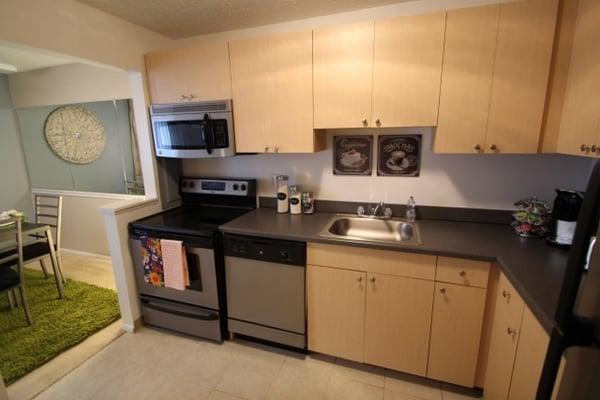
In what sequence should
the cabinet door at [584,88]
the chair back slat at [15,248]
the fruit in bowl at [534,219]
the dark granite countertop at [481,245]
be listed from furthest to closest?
the chair back slat at [15,248] < the fruit in bowl at [534,219] < the cabinet door at [584,88] < the dark granite countertop at [481,245]

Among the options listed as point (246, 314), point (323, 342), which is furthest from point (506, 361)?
point (246, 314)

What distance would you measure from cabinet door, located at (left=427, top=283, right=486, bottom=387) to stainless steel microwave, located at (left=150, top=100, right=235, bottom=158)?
1716 mm

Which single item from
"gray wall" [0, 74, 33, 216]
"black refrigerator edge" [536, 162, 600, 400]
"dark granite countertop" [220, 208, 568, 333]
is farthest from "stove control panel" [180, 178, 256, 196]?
"gray wall" [0, 74, 33, 216]

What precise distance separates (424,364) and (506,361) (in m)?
0.50

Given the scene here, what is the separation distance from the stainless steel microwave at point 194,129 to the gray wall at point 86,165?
1313mm

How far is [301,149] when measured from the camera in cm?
198

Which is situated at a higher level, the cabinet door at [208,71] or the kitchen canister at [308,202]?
the cabinet door at [208,71]

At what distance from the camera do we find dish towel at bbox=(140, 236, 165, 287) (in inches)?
82.6

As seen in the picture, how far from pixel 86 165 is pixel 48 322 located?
204cm

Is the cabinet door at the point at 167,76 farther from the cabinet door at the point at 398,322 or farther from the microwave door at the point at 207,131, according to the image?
the cabinet door at the point at 398,322

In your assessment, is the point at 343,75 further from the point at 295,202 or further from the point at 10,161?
the point at 10,161

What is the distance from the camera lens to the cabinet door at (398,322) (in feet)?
5.39

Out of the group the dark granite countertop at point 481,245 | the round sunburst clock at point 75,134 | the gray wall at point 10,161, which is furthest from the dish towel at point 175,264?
the gray wall at point 10,161

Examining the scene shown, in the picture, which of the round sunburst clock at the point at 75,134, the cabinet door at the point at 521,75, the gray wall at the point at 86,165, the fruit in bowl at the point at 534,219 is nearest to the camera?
the cabinet door at the point at 521,75
